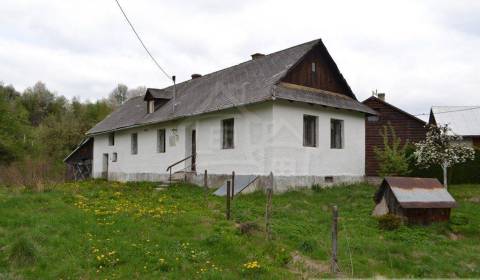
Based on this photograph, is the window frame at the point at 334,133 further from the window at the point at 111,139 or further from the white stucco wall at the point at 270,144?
the window at the point at 111,139

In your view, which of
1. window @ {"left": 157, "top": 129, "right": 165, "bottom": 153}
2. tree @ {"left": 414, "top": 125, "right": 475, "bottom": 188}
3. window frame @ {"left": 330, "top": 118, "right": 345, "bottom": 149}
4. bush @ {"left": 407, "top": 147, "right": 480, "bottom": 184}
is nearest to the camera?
tree @ {"left": 414, "top": 125, "right": 475, "bottom": 188}

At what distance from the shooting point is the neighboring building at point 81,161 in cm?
3089

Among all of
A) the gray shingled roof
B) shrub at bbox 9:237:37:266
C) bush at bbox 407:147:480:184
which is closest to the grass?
shrub at bbox 9:237:37:266

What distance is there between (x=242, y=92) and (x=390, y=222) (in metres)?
8.44

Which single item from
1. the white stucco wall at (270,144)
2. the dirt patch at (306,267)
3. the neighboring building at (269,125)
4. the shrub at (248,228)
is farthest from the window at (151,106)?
the dirt patch at (306,267)

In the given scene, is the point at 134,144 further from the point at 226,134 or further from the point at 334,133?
the point at 334,133

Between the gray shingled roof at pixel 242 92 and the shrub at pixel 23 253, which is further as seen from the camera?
the gray shingled roof at pixel 242 92

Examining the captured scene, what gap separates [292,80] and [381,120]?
32.7 feet

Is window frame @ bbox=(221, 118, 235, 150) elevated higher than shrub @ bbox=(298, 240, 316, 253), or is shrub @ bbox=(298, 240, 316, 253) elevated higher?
window frame @ bbox=(221, 118, 235, 150)

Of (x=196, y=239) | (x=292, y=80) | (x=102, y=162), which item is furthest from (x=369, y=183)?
(x=102, y=162)

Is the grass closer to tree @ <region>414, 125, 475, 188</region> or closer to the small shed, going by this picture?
the small shed

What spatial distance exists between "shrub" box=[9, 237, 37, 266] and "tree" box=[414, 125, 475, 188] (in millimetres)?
13842

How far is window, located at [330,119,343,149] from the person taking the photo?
58.0 feet

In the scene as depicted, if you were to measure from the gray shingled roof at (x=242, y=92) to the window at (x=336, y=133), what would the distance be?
874mm
